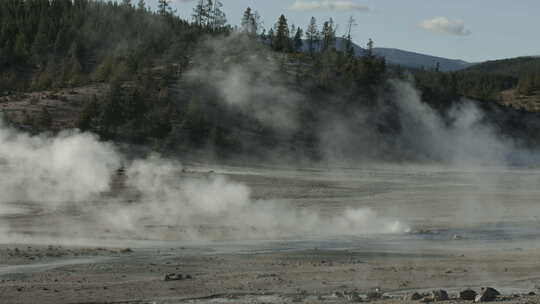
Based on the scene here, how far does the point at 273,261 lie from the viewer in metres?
19.3

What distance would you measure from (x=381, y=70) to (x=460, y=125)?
12811mm

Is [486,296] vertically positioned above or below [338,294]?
above

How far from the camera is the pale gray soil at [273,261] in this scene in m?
15.5

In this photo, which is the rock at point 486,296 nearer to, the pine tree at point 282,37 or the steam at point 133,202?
the steam at point 133,202

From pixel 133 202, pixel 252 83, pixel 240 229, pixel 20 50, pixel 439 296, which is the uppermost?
pixel 20 50

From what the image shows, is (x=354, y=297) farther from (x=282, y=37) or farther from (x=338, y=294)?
(x=282, y=37)

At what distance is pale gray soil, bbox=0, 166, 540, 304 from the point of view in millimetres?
15453

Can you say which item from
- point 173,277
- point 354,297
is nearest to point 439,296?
point 354,297

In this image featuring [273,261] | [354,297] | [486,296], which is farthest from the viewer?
[273,261]

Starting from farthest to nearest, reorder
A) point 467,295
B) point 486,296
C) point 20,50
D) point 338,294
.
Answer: point 20,50
point 338,294
point 467,295
point 486,296

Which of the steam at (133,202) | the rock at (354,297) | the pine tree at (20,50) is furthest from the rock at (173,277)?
the pine tree at (20,50)

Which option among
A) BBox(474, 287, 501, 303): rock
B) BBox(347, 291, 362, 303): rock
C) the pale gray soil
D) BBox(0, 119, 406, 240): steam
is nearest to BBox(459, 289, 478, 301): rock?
BBox(474, 287, 501, 303): rock

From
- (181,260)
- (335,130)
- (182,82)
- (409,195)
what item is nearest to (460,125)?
(335,130)

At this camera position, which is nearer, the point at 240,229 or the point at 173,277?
the point at 173,277
